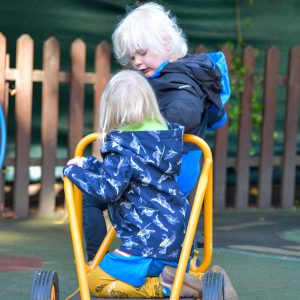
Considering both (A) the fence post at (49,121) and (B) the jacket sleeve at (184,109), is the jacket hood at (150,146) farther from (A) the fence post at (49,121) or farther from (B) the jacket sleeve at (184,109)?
(A) the fence post at (49,121)

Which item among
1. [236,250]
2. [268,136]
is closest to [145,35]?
[236,250]

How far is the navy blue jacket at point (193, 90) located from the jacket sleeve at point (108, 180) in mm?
Result: 389

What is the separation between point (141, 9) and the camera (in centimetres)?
420

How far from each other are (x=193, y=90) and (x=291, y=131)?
4424 mm

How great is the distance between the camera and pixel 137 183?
3.65 m

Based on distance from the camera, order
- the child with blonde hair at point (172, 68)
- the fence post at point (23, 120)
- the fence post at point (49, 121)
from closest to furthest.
Result: 1. the child with blonde hair at point (172, 68)
2. the fence post at point (23, 120)
3. the fence post at point (49, 121)

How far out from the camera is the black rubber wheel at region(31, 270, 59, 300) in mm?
3635

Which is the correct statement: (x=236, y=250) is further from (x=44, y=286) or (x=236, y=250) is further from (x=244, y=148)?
(x=44, y=286)

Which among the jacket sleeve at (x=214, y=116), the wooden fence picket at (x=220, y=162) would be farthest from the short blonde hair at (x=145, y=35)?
the wooden fence picket at (x=220, y=162)

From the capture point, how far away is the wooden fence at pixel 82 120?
24.3ft

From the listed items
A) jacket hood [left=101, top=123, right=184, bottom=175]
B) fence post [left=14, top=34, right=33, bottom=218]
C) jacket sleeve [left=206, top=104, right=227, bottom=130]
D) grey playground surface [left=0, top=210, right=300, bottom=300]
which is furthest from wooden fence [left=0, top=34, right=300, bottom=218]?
jacket hood [left=101, top=123, right=184, bottom=175]

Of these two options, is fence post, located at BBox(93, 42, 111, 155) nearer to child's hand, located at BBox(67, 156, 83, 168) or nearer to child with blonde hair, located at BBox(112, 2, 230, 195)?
child with blonde hair, located at BBox(112, 2, 230, 195)

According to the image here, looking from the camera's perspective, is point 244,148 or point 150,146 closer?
point 150,146

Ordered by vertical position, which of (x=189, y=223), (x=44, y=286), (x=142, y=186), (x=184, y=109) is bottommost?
(x=44, y=286)
